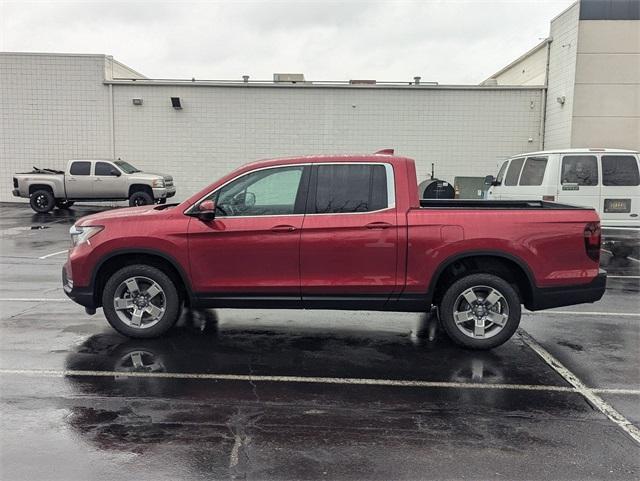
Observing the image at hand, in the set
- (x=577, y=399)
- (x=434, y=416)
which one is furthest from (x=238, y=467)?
(x=577, y=399)

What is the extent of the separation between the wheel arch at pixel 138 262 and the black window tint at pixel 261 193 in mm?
761

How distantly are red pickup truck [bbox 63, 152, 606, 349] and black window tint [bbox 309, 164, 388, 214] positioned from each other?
11 mm

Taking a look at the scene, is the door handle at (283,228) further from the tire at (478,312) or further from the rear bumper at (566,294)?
the rear bumper at (566,294)

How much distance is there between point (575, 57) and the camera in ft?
56.6

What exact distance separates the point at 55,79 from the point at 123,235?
18675mm

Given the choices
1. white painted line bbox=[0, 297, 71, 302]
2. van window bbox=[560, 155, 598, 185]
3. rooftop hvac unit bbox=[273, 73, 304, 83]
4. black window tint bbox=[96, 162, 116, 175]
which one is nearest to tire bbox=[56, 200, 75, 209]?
black window tint bbox=[96, 162, 116, 175]

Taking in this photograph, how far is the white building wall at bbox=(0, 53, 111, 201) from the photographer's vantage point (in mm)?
21078

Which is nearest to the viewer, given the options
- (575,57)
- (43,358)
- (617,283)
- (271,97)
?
(43,358)

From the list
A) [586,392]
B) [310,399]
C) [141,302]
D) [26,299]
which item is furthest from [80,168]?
[586,392]

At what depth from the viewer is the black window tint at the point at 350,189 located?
18.2 ft

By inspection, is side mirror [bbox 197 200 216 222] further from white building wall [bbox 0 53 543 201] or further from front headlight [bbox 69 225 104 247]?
white building wall [bbox 0 53 543 201]

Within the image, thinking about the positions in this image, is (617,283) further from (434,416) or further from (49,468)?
(49,468)

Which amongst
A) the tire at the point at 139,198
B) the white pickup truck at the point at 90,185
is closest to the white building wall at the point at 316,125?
the white pickup truck at the point at 90,185

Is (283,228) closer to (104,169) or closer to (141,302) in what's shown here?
(141,302)
